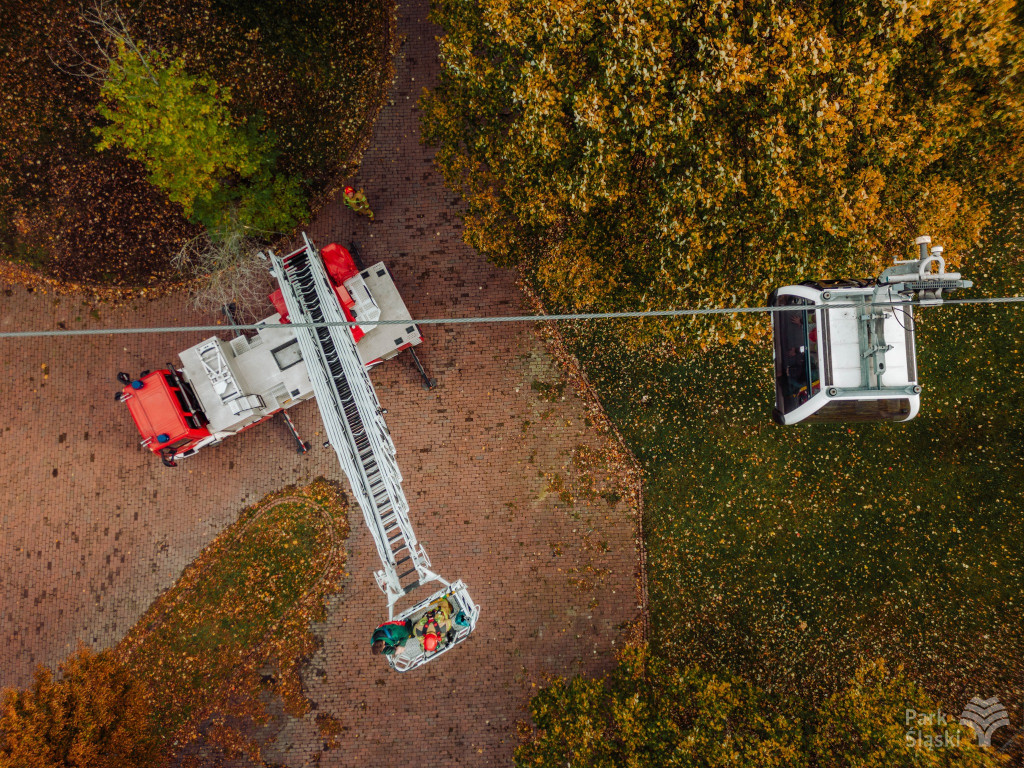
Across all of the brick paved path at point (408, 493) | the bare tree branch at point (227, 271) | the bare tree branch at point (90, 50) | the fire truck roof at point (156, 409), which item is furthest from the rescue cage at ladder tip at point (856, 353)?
the bare tree branch at point (90, 50)

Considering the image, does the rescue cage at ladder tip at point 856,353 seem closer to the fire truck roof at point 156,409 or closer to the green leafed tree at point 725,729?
the green leafed tree at point 725,729

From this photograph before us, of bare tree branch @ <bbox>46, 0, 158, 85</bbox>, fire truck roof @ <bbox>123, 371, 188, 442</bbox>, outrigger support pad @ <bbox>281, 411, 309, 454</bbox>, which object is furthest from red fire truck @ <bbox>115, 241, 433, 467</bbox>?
bare tree branch @ <bbox>46, 0, 158, 85</bbox>

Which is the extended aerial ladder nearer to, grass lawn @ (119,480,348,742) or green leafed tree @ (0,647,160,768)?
grass lawn @ (119,480,348,742)

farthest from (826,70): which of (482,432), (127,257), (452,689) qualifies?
(127,257)

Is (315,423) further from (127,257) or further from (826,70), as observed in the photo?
(826,70)

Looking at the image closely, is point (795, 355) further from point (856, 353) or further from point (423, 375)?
point (423, 375)

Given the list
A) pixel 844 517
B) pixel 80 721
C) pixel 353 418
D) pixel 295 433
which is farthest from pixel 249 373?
pixel 844 517
